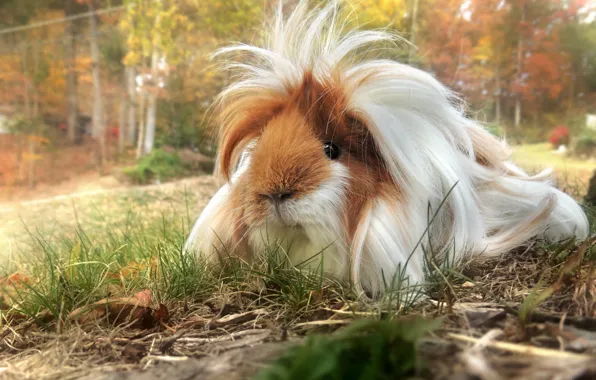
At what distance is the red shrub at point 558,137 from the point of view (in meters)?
3.97

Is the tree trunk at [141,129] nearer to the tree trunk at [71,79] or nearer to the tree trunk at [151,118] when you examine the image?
the tree trunk at [151,118]

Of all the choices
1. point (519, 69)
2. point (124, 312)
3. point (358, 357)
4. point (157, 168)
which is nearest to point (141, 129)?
point (157, 168)

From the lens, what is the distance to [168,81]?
4.55m

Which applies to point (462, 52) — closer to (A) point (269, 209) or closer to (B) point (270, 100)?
(B) point (270, 100)

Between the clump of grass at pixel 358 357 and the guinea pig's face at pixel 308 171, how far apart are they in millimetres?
666

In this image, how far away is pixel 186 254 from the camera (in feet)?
5.57

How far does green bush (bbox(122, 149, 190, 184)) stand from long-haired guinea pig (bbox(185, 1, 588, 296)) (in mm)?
3051

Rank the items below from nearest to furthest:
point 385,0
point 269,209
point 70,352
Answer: point 70,352 → point 269,209 → point 385,0

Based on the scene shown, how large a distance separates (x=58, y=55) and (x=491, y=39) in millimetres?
4426

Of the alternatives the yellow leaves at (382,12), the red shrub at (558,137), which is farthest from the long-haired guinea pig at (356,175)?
the red shrub at (558,137)

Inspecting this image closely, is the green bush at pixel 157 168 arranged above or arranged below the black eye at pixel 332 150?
below

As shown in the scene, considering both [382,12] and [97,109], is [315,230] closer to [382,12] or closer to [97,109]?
[382,12]

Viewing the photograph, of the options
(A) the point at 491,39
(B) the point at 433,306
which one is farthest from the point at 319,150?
(A) the point at 491,39

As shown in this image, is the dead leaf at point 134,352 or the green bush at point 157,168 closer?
the dead leaf at point 134,352
